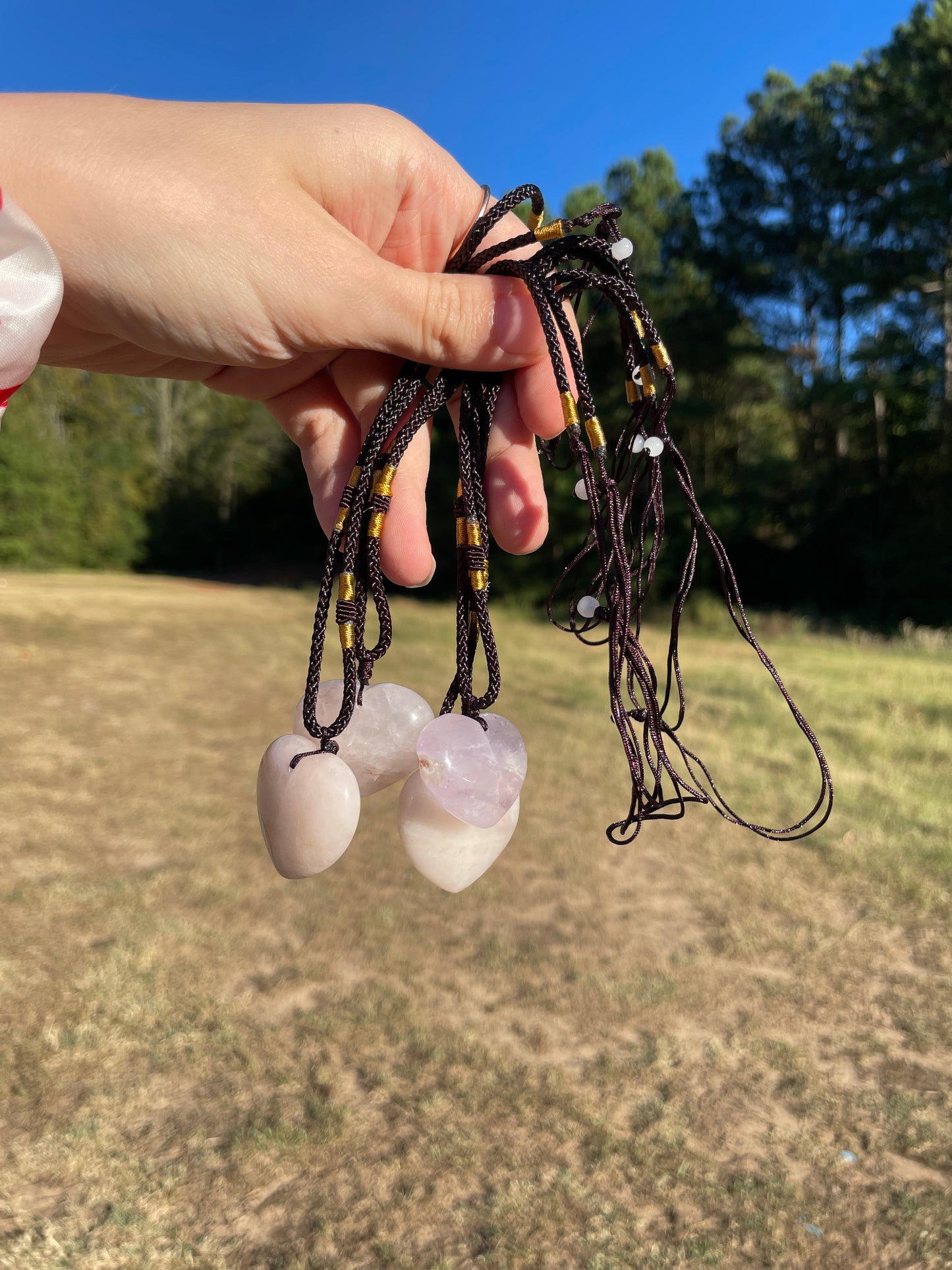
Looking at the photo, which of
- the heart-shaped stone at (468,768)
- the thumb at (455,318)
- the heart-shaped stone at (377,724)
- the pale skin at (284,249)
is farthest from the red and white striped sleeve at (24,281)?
the heart-shaped stone at (468,768)

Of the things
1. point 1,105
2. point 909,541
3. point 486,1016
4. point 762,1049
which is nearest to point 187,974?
point 486,1016

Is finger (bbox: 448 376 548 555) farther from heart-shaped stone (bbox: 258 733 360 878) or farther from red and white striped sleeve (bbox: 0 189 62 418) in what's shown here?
red and white striped sleeve (bbox: 0 189 62 418)

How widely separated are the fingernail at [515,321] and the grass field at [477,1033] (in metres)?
1.82

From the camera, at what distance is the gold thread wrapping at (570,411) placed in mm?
803

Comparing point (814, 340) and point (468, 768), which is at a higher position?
point (814, 340)

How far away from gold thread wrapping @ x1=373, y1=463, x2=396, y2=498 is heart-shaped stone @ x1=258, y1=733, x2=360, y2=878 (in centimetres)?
26

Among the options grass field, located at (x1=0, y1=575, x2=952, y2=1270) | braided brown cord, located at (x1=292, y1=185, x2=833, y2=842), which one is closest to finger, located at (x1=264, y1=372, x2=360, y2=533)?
braided brown cord, located at (x1=292, y1=185, x2=833, y2=842)

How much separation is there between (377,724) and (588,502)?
0.31 m

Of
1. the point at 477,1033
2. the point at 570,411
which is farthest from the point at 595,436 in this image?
the point at 477,1033

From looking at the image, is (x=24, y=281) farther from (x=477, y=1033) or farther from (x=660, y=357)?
(x=477, y=1033)

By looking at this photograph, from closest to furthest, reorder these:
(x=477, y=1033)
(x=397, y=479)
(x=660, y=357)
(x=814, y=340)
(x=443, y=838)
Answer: (x=660, y=357) → (x=443, y=838) → (x=397, y=479) → (x=477, y=1033) → (x=814, y=340)

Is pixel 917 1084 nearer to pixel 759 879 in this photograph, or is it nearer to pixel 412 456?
pixel 759 879

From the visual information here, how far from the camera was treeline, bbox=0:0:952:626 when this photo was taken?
11.3m

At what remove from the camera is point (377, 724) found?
92cm
